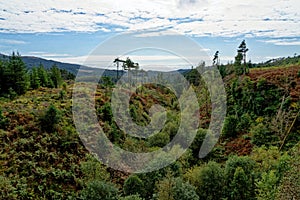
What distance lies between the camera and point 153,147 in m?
27.3

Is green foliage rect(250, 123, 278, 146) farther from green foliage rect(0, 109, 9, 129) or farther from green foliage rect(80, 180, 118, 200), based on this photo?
green foliage rect(0, 109, 9, 129)

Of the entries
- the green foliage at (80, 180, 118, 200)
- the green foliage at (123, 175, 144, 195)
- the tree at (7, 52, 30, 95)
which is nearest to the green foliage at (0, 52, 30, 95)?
the tree at (7, 52, 30, 95)

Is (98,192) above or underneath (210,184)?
above

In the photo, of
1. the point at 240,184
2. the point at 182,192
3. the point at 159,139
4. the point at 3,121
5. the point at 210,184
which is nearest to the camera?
the point at 182,192

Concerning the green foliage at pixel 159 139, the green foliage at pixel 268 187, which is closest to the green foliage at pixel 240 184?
the green foliage at pixel 268 187

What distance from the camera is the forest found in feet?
59.3

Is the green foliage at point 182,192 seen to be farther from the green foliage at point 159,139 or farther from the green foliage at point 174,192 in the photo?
the green foliage at point 159,139

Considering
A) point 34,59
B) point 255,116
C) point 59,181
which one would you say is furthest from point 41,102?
point 34,59

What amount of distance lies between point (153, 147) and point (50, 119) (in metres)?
10.1

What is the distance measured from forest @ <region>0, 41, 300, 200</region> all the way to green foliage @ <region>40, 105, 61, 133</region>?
0.09 meters

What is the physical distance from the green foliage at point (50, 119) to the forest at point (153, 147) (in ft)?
0.29

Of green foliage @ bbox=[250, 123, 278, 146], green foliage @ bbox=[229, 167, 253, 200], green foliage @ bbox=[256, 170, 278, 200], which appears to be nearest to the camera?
green foliage @ bbox=[256, 170, 278, 200]

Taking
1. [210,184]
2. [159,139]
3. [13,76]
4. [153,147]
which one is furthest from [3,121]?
[210,184]

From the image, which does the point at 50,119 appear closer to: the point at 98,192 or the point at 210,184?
the point at 98,192
